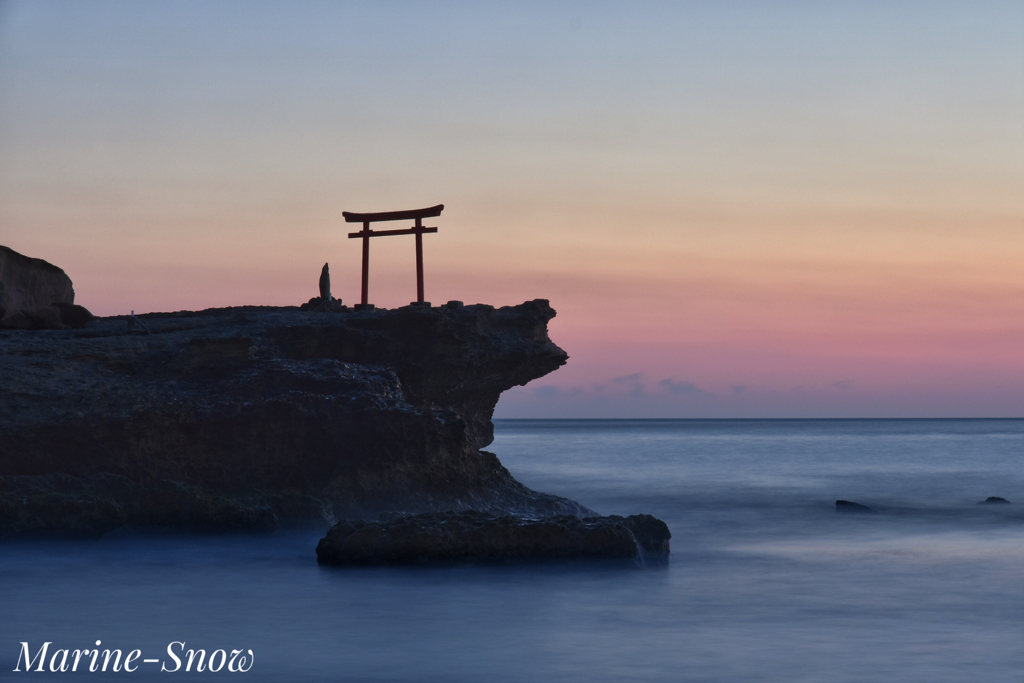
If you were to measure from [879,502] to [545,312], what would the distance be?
37.1 feet

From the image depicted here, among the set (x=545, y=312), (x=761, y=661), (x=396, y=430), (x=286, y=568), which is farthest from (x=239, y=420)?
(x=761, y=661)

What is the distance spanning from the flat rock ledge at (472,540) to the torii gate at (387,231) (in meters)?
5.55

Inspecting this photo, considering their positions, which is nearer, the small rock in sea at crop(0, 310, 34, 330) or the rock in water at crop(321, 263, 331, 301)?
the small rock in sea at crop(0, 310, 34, 330)

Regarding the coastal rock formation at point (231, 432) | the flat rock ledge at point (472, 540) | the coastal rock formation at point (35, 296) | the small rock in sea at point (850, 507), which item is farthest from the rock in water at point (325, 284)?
the small rock in sea at point (850, 507)

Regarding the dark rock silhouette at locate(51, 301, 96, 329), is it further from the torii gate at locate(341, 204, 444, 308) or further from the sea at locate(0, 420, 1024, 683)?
the sea at locate(0, 420, 1024, 683)

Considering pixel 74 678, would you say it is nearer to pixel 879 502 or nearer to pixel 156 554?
pixel 156 554

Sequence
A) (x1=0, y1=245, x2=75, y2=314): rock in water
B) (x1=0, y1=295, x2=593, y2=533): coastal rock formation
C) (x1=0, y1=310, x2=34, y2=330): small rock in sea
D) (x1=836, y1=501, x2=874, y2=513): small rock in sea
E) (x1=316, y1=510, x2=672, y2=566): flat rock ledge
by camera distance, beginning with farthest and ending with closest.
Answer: (x1=836, y1=501, x2=874, y2=513): small rock in sea
(x1=0, y1=245, x2=75, y2=314): rock in water
(x1=0, y1=310, x2=34, y2=330): small rock in sea
(x1=0, y1=295, x2=593, y2=533): coastal rock formation
(x1=316, y1=510, x2=672, y2=566): flat rock ledge

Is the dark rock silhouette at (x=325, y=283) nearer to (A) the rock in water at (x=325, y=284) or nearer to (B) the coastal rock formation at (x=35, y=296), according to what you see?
(A) the rock in water at (x=325, y=284)

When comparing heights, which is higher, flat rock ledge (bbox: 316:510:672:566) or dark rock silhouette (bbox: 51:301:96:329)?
dark rock silhouette (bbox: 51:301:96:329)

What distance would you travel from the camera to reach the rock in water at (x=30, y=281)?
1827cm

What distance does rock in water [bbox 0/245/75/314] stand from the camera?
18266mm

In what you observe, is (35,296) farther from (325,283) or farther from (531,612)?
(531,612)

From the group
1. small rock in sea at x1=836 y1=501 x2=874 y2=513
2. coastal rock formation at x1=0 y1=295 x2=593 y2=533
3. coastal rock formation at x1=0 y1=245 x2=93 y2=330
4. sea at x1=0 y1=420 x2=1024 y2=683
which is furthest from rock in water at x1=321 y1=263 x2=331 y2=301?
small rock in sea at x1=836 y1=501 x2=874 y2=513

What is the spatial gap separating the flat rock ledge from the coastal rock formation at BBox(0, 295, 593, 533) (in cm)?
253
